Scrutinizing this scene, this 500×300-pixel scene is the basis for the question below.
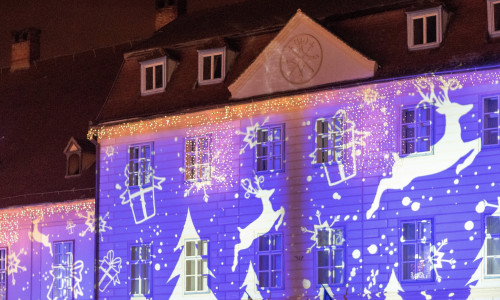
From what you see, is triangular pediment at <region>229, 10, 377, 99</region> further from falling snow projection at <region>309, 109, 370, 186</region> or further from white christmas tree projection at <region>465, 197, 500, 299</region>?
white christmas tree projection at <region>465, 197, 500, 299</region>

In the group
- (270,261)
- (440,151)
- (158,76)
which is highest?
(158,76)

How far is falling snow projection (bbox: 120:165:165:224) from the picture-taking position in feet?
142

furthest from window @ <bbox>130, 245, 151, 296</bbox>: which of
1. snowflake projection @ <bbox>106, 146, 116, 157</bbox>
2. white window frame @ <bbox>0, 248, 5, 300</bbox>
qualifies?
white window frame @ <bbox>0, 248, 5, 300</bbox>

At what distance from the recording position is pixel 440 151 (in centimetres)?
3678

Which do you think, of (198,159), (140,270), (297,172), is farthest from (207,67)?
(140,270)

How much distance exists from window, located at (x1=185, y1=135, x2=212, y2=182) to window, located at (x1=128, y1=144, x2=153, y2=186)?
1.64 m

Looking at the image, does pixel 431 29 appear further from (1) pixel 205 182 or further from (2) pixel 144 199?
(2) pixel 144 199

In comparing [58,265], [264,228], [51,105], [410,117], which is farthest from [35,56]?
[410,117]

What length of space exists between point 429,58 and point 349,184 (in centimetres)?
458

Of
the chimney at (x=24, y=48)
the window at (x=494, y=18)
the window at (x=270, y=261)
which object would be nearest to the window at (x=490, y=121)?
the window at (x=494, y=18)

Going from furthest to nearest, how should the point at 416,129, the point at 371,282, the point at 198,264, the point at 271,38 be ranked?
1. the point at 198,264
2. the point at 271,38
3. the point at 371,282
4. the point at 416,129

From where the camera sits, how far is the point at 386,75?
125ft

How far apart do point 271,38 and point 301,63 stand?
1.92 m

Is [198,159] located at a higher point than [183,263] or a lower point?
higher
